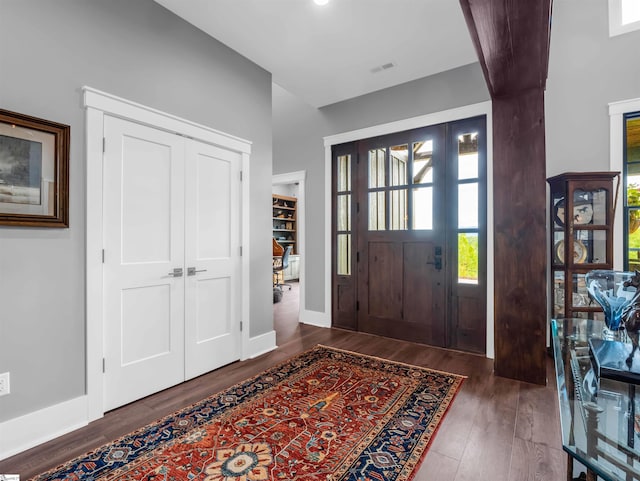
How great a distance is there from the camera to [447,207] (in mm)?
3385

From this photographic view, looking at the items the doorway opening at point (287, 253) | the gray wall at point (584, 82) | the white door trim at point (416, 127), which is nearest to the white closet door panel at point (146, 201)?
the doorway opening at point (287, 253)

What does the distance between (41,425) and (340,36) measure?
355cm

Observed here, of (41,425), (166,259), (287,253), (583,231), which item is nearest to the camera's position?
(41,425)

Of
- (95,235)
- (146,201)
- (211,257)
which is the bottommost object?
(211,257)

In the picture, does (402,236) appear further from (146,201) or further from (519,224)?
(146,201)

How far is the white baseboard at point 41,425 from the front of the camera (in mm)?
1711

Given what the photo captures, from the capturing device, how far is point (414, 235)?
3.59 meters

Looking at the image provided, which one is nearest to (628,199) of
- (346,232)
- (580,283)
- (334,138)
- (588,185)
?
(588,185)

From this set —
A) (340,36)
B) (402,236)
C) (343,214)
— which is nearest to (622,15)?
(340,36)

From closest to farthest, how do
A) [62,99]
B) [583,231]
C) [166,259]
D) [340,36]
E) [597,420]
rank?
[597,420] < [62,99] < [166,259] < [340,36] < [583,231]

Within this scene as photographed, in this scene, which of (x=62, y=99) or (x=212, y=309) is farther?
(x=212, y=309)

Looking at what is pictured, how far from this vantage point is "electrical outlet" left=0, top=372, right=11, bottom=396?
1701mm

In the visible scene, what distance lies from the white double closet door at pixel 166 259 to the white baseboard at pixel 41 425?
0.19 m

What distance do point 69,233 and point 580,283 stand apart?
4.08 m
